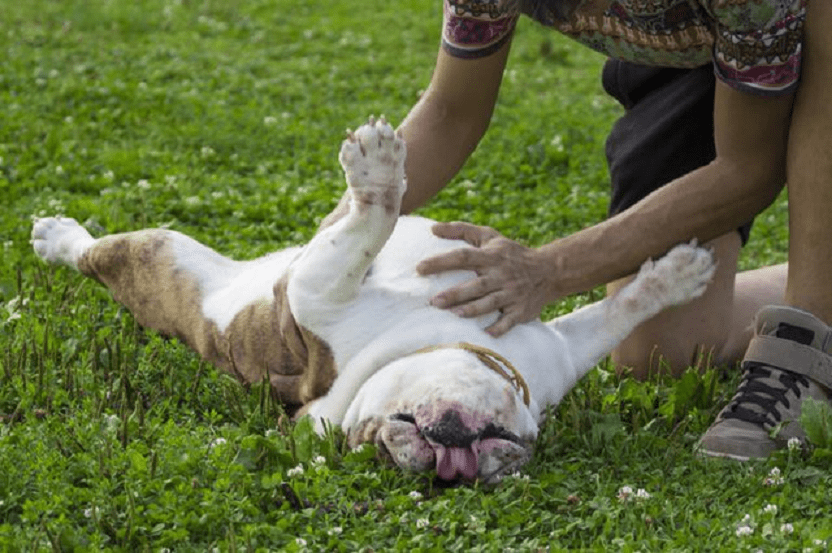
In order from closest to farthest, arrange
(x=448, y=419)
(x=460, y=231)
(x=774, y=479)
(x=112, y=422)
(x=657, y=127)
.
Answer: (x=448, y=419), (x=774, y=479), (x=112, y=422), (x=460, y=231), (x=657, y=127)

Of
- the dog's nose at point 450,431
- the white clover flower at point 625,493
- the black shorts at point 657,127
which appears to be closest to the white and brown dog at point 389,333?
the dog's nose at point 450,431

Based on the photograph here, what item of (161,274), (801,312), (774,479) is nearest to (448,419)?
(774,479)

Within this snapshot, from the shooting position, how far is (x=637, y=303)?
3.85 meters

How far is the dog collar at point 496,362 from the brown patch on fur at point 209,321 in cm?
36

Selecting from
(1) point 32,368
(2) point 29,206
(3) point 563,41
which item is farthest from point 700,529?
(3) point 563,41

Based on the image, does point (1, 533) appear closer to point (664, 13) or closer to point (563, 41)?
point (664, 13)

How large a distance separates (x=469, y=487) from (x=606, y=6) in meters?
1.38

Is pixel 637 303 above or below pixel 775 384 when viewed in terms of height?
above

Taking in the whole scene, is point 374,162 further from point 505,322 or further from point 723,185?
point 723,185

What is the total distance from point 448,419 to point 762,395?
1.02 metres

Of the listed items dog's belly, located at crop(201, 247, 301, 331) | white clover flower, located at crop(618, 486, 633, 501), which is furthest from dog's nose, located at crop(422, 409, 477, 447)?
dog's belly, located at crop(201, 247, 301, 331)

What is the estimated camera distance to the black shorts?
4422mm

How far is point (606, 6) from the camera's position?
3.76m

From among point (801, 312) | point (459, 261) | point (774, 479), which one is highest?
point (459, 261)
